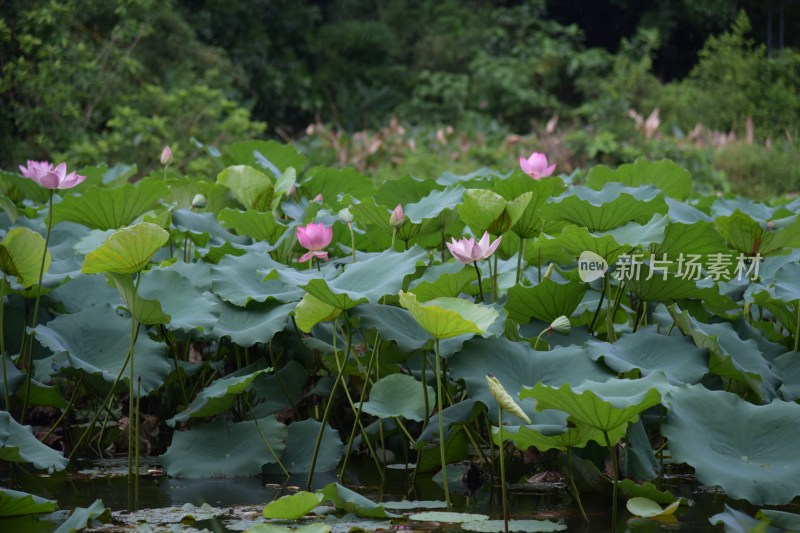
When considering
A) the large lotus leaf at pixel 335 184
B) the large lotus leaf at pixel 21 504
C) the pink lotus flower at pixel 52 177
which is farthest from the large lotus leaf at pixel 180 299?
the large lotus leaf at pixel 335 184

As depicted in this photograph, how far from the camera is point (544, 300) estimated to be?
5.05ft

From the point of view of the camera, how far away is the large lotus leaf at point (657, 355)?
4.43 ft

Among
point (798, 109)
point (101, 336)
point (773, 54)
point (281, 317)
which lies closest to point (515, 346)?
point (281, 317)

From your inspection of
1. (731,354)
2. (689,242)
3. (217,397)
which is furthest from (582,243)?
(217,397)

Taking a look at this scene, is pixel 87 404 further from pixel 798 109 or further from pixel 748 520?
pixel 798 109

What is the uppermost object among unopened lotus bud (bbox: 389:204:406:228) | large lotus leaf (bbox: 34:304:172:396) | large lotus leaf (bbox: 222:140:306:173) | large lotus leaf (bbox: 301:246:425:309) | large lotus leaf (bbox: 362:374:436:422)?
large lotus leaf (bbox: 222:140:306:173)

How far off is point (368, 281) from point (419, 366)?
0.32m

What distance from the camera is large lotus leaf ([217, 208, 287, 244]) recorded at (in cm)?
178

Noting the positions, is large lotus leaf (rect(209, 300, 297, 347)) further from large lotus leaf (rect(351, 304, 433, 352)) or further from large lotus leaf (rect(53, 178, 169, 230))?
large lotus leaf (rect(53, 178, 169, 230))

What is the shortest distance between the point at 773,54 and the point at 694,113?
2.48 meters

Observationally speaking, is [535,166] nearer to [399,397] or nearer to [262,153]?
[399,397]

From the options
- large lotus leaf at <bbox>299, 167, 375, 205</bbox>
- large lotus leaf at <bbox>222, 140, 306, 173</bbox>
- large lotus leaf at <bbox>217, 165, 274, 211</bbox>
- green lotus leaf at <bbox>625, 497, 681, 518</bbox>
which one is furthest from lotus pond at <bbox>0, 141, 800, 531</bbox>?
large lotus leaf at <bbox>222, 140, 306, 173</bbox>

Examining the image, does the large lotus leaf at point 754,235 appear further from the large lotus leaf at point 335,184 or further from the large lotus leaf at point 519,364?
the large lotus leaf at point 335,184

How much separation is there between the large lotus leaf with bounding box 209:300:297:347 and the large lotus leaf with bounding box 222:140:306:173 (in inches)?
33.2
